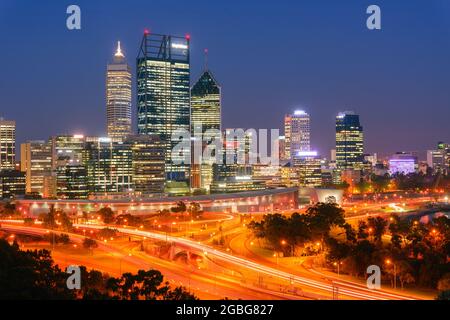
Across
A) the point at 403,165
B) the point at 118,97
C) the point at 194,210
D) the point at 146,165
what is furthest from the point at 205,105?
the point at 194,210

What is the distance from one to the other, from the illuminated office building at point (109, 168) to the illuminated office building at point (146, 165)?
679 mm

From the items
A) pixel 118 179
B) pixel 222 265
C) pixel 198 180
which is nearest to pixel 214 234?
pixel 222 265

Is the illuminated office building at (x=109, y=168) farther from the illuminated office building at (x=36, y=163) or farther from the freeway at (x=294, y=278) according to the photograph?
the freeway at (x=294, y=278)

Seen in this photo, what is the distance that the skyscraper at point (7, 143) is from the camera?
78.5 m

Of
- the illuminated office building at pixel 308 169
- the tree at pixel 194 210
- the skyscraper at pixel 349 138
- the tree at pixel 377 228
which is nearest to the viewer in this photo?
the tree at pixel 377 228

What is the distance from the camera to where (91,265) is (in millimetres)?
21359

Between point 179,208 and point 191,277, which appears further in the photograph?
point 179,208

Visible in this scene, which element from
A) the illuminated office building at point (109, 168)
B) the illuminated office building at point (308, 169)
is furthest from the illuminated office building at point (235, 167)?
the illuminated office building at point (109, 168)

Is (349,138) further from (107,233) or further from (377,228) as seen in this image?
(107,233)

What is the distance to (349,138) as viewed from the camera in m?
111

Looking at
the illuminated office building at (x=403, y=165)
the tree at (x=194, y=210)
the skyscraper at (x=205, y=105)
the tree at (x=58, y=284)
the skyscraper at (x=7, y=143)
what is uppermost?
the skyscraper at (x=205, y=105)

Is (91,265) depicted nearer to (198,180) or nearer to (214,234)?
(214,234)

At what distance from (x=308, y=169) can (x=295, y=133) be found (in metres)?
29.7
